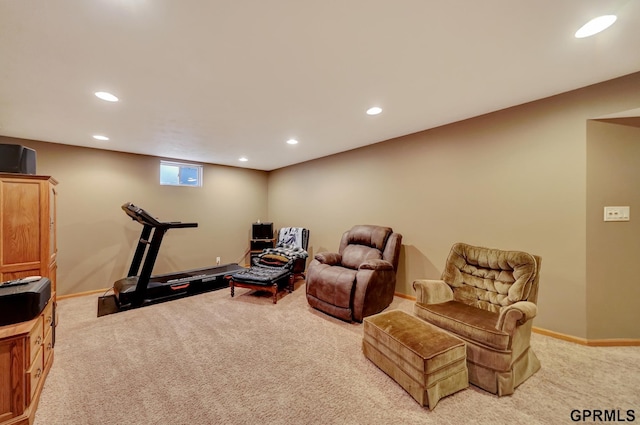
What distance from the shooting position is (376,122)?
3053 mm

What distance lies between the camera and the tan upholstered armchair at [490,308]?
1740mm

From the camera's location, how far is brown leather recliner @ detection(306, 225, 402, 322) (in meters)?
2.87

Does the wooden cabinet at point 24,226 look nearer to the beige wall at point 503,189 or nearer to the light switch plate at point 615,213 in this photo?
the beige wall at point 503,189

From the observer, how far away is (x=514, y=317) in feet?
5.68

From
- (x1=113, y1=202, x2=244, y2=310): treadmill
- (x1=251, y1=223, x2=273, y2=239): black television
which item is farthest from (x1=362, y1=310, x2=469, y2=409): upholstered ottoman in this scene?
(x1=251, y1=223, x2=273, y2=239): black television

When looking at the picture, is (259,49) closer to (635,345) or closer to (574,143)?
(574,143)

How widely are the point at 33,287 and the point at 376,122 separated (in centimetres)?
343

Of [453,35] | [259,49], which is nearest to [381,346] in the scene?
[453,35]

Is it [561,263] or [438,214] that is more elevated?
[438,214]

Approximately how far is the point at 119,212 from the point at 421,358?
5.00 m

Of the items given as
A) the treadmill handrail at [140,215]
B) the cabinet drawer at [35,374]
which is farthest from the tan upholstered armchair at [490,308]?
the treadmill handrail at [140,215]

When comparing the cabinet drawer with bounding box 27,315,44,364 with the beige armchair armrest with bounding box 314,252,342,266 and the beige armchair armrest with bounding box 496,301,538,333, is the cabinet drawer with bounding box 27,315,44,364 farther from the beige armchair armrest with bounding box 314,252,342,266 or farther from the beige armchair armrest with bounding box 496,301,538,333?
the beige armchair armrest with bounding box 496,301,538,333

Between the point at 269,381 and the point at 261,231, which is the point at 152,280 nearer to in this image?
the point at 261,231

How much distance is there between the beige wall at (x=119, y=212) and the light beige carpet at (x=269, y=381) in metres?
1.50
